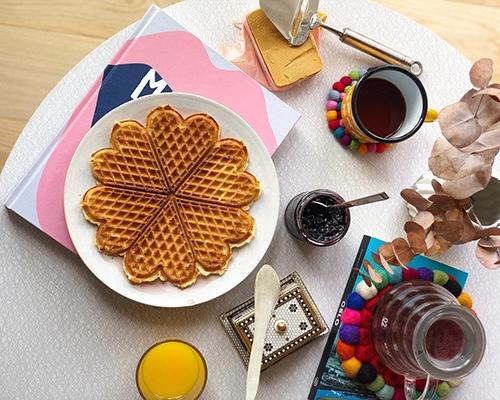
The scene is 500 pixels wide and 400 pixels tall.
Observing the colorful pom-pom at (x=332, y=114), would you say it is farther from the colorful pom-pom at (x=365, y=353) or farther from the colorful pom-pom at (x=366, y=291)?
the colorful pom-pom at (x=365, y=353)

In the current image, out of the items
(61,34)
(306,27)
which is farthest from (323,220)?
(61,34)

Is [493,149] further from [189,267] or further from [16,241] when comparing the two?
[16,241]

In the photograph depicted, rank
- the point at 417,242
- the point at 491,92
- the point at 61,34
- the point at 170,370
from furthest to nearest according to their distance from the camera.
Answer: the point at 61,34, the point at 170,370, the point at 417,242, the point at 491,92

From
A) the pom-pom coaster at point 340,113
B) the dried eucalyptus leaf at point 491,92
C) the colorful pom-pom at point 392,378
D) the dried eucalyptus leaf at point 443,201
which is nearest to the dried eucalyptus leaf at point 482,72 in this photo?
the dried eucalyptus leaf at point 491,92

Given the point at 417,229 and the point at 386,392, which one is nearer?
the point at 417,229

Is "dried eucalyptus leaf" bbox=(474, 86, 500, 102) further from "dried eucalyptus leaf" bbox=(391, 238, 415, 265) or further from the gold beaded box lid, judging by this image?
the gold beaded box lid

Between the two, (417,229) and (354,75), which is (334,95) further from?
(417,229)

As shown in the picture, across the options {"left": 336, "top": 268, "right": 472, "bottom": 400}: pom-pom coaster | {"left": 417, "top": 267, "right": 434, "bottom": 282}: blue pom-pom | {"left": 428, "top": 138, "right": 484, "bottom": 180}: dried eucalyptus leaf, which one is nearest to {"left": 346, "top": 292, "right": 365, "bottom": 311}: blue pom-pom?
{"left": 336, "top": 268, "right": 472, "bottom": 400}: pom-pom coaster
